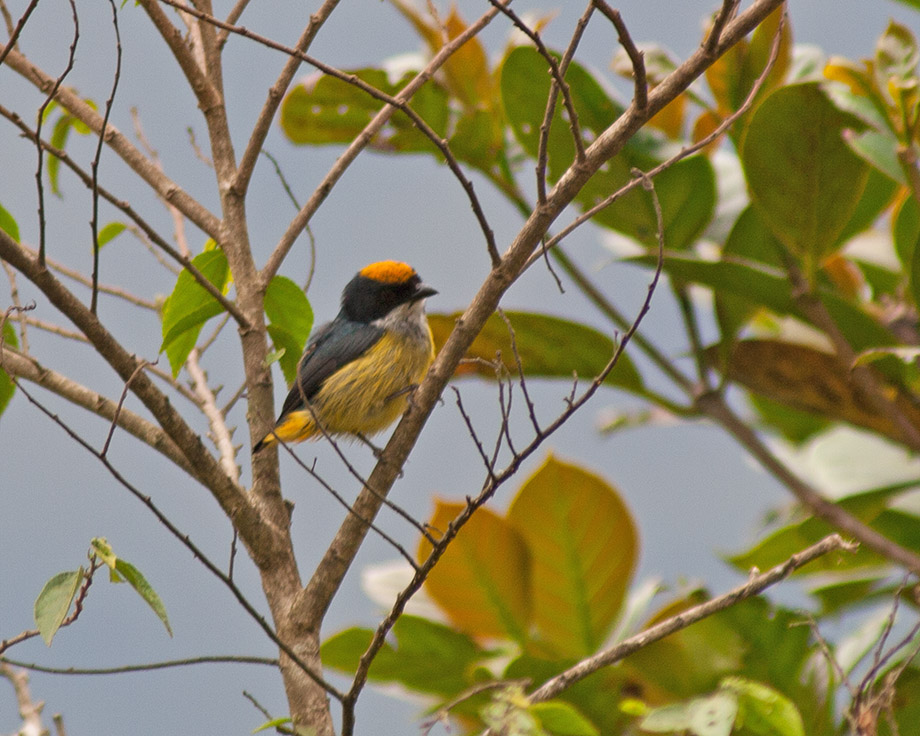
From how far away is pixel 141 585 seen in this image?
1.74 m

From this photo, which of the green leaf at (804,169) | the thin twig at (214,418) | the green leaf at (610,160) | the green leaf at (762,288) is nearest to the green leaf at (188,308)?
the thin twig at (214,418)

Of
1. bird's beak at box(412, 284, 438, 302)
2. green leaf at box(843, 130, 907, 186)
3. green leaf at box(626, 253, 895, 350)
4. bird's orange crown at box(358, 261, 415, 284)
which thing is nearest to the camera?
green leaf at box(843, 130, 907, 186)

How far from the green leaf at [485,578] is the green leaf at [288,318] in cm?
69

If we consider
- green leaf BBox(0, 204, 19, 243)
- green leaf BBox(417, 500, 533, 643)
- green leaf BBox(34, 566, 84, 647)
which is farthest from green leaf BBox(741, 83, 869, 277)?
green leaf BBox(34, 566, 84, 647)

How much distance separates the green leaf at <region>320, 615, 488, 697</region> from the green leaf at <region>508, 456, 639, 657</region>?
0.83ft

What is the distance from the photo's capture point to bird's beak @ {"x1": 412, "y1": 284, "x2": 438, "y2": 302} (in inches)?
146

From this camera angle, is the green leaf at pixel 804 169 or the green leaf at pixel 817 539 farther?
the green leaf at pixel 817 539

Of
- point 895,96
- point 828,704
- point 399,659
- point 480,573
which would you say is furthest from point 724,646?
point 895,96

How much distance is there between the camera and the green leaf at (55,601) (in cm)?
167

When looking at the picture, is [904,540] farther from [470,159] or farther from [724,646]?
[470,159]

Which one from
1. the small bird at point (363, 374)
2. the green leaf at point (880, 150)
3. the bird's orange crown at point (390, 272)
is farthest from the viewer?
the bird's orange crown at point (390, 272)

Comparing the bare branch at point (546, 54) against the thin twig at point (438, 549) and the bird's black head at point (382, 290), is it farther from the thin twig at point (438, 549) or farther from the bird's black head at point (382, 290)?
the bird's black head at point (382, 290)

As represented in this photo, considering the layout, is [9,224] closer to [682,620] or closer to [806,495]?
[682,620]

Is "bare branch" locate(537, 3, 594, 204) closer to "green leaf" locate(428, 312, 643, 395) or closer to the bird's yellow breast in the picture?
"green leaf" locate(428, 312, 643, 395)
